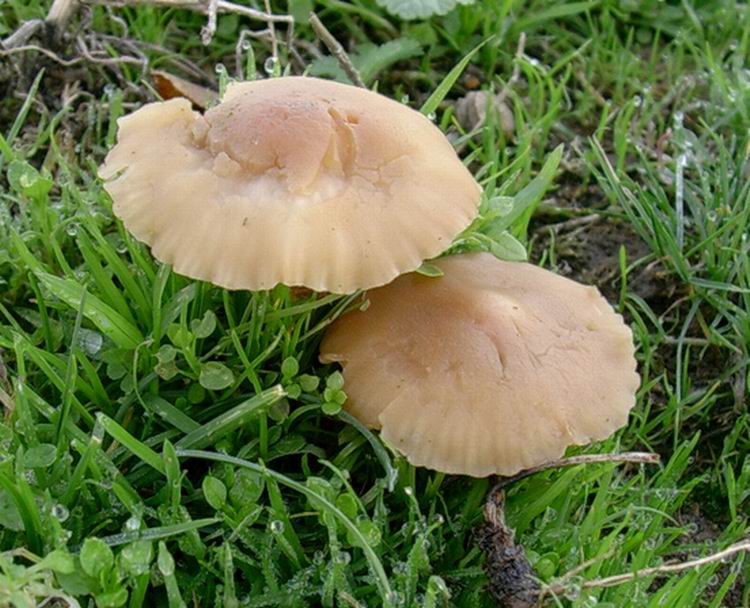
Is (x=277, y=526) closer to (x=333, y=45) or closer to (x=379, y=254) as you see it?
(x=379, y=254)

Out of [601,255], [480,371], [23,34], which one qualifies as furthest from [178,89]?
[480,371]

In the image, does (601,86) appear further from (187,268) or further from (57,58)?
(187,268)

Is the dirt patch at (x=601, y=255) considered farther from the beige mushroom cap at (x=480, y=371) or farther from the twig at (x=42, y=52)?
the twig at (x=42, y=52)

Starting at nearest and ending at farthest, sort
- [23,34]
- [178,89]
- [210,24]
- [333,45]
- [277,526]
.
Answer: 1. [277,526]
2. [210,24]
3. [333,45]
4. [23,34]
5. [178,89]

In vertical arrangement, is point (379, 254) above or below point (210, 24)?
below

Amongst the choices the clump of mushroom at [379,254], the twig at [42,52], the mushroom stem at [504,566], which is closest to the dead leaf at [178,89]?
the twig at [42,52]

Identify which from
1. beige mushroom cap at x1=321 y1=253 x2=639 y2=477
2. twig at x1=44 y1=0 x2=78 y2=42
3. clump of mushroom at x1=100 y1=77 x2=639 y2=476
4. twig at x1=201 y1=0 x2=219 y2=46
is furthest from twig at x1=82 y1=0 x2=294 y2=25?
beige mushroom cap at x1=321 y1=253 x2=639 y2=477

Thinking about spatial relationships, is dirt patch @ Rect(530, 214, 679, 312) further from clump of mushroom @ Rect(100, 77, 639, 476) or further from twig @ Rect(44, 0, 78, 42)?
twig @ Rect(44, 0, 78, 42)

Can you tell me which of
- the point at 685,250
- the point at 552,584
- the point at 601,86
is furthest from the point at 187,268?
the point at 601,86
